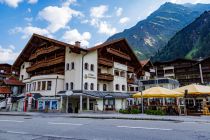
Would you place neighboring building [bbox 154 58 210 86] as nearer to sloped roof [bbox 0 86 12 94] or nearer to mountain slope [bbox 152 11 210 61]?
mountain slope [bbox 152 11 210 61]

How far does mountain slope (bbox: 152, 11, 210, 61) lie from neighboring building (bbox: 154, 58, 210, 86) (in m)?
40.2

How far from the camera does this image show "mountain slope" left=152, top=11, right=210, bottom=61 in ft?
360

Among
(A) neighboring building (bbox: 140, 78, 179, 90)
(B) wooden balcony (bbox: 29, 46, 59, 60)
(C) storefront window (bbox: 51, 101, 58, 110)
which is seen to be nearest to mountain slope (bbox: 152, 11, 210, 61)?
(A) neighboring building (bbox: 140, 78, 179, 90)

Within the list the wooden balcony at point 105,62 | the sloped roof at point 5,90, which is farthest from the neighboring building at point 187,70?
the sloped roof at point 5,90

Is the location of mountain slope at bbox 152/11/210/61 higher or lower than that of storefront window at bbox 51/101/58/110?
higher

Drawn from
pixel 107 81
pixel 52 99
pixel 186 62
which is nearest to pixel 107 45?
pixel 107 81

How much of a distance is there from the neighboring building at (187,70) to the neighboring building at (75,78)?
3242 centimetres

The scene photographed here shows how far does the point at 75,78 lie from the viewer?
3262 cm

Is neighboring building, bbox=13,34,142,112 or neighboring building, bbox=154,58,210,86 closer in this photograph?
neighboring building, bbox=13,34,142,112

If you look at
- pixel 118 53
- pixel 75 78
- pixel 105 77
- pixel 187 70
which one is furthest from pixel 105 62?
pixel 187 70

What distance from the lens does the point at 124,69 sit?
138 ft

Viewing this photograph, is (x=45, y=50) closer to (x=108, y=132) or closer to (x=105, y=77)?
(x=105, y=77)

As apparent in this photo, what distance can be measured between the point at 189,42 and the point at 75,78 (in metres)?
100

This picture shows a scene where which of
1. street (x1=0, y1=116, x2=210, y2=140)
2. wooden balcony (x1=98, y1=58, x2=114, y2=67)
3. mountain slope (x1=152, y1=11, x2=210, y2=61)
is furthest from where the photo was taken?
mountain slope (x1=152, y1=11, x2=210, y2=61)
